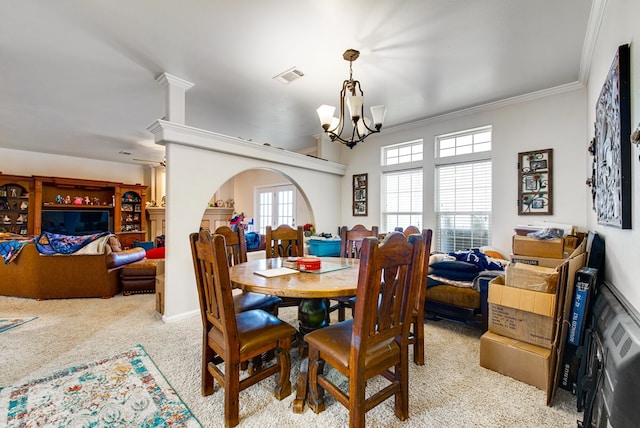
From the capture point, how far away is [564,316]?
1809mm

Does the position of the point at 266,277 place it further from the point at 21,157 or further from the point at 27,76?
the point at 21,157

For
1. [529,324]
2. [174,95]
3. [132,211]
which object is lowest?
[529,324]

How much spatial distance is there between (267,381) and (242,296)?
2.40 feet

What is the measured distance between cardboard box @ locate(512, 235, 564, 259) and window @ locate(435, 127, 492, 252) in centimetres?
103

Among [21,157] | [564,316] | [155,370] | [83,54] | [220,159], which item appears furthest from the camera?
[21,157]

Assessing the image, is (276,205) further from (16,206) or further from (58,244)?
(16,206)

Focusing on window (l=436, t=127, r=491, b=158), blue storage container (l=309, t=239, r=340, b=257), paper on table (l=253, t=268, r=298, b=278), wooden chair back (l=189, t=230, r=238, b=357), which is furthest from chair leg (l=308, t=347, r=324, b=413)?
window (l=436, t=127, r=491, b=158)

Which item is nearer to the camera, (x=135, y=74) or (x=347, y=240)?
(x=135, y=74)

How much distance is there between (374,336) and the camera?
4.57 ft

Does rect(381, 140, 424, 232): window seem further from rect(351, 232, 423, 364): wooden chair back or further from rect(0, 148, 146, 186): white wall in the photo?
rect(0, 148, 146, 186): white wall

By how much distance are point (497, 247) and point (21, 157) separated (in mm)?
9811

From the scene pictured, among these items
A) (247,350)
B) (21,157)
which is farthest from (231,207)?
(247,350)

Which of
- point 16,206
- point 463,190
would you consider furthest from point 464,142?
point 16,206

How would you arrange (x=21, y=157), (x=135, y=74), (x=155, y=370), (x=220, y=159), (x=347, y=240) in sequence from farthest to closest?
(x=21, y=157) → (x=220, y=159) → (x=347, y=240) → (x=135, y=74) → (x=155, y=370)
